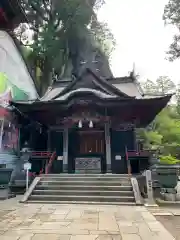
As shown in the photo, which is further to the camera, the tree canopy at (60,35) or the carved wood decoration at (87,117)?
the tree canopy at (60,35)

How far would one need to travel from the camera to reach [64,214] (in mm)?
5973

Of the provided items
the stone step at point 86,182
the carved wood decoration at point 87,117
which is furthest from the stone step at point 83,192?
the carved wood decoration at point 87,117

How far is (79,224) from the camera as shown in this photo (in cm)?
492

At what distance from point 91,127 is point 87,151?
1434mm

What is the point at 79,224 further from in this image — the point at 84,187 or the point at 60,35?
the point at 60,35

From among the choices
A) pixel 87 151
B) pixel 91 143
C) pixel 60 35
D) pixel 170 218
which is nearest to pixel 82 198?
pixel 170 218

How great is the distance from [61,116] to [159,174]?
22.7ft

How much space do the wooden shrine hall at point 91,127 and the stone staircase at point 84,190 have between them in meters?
2.43

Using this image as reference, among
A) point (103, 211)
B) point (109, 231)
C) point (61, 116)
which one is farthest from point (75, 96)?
point (109, 231)

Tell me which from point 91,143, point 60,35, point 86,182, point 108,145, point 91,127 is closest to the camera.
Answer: point 86,182

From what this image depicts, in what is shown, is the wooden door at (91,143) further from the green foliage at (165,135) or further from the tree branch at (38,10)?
the tree branch at (38,10)

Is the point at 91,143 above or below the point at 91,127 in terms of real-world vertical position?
below

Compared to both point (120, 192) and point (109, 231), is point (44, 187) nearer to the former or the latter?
point (120, 192)

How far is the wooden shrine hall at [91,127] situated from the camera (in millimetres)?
12117
